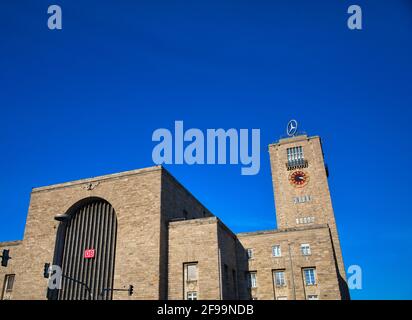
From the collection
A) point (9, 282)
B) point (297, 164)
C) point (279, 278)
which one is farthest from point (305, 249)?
point (9, 282)

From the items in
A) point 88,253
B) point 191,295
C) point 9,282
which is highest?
point 88,253

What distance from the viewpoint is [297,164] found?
55781 millimetres

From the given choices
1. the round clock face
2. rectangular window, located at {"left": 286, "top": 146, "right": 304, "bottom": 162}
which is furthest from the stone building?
rectangular window, located at {"left": 286, "top": 146, "right": 304, "bottom": 162}

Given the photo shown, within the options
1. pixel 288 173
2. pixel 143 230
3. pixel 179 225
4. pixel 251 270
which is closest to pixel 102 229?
pixel 143 230

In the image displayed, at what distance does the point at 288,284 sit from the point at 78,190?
20.6 m

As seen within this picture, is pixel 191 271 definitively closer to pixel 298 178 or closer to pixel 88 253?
pixel 88 253

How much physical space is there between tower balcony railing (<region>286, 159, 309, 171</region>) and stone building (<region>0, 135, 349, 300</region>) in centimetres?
2357

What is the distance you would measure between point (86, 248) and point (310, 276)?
19487 millimetres

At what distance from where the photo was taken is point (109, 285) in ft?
88.9

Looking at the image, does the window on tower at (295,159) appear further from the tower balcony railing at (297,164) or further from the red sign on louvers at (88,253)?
the red sign on louvers at (88,253)

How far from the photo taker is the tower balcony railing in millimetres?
55344

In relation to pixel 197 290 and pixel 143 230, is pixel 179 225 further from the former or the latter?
pixel 197 290

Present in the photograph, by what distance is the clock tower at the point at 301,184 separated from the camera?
51.7 metres

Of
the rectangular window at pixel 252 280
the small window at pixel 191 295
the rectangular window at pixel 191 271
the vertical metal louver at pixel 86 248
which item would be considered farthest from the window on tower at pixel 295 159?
the small window at pixel 191 295
